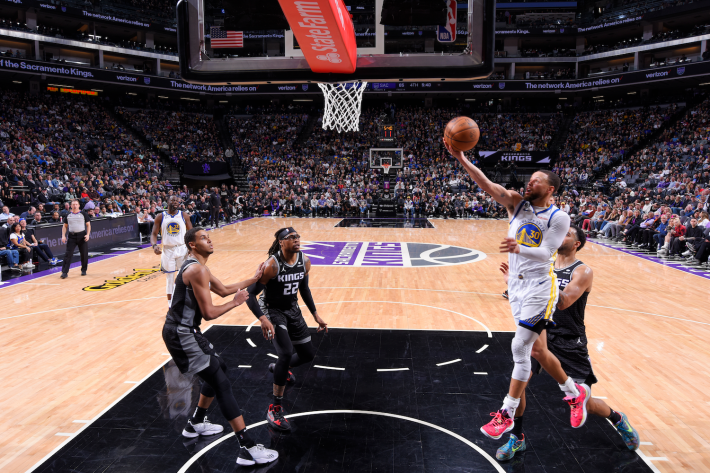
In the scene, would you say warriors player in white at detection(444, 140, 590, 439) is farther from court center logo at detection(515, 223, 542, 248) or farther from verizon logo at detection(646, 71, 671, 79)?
verizon logo at detection(646, 71, 671, 79)

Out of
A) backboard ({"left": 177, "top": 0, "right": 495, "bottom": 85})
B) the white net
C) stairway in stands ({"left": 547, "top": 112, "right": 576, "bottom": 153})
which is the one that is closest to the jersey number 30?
backboard ({"left": 177, "top": 0, "right": 495, "bottom": 85})

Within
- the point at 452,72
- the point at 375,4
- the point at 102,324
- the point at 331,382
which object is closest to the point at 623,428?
the point at 331,382

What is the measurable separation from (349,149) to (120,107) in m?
15.7

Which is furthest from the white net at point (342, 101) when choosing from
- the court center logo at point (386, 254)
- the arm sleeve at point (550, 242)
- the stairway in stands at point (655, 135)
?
the stairway in stands at point (655, 135)

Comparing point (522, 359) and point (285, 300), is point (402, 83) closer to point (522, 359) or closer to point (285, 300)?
point (285, 300)

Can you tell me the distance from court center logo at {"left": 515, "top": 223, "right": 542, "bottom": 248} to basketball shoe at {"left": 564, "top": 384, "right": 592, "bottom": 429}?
47.5 inches

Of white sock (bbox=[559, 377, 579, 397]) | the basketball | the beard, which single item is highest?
the basketball

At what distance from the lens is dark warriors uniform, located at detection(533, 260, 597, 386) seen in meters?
3.83

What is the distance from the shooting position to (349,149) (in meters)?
31.4

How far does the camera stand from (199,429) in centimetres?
400

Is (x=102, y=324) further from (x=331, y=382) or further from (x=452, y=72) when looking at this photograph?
(x=452, y=72)

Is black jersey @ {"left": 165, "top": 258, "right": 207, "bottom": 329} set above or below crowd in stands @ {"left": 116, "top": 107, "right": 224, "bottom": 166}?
below

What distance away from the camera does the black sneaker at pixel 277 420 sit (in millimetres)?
4055

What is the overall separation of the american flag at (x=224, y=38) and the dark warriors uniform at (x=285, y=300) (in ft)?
12.7
